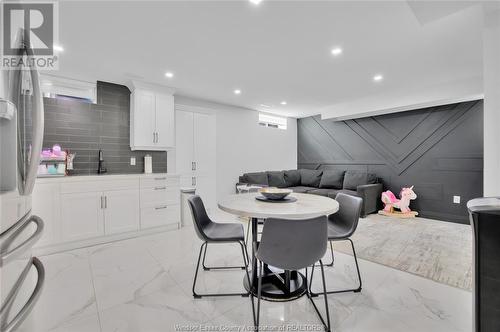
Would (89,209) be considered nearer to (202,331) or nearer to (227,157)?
(202,331)

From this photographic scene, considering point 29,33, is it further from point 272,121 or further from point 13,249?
point 272,121

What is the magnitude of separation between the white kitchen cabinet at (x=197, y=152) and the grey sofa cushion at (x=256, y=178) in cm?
80

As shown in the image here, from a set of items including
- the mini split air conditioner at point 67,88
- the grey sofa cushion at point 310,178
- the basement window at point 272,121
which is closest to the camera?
the mini split air conditioner at point 67,88

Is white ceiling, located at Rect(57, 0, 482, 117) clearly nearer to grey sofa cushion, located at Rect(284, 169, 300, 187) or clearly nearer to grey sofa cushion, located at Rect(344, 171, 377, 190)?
grey sofa cushion, located at Rect(344, 171, 377, 190)

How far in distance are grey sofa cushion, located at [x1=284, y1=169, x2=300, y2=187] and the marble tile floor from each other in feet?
11.4

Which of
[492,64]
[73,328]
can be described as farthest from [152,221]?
[492,64]

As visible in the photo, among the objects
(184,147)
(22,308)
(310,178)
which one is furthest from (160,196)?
(310,178)

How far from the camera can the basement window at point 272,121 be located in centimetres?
609

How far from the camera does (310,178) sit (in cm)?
593

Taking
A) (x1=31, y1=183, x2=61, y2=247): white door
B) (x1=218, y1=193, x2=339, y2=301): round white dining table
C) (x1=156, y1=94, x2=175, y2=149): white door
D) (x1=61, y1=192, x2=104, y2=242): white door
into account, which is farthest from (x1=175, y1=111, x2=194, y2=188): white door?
(x1=218, y1=193, x2=339, y2=301): round white dining table

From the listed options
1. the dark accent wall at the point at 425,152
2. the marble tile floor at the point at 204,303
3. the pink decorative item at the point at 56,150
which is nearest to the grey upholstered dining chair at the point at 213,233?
the marble tile floor at the point at 204,303

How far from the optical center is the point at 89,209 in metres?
3.05

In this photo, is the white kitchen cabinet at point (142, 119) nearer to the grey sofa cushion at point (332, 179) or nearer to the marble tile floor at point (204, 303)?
the marble tile floor at point (204, 303)

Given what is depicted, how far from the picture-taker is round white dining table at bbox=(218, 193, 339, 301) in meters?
1.60
